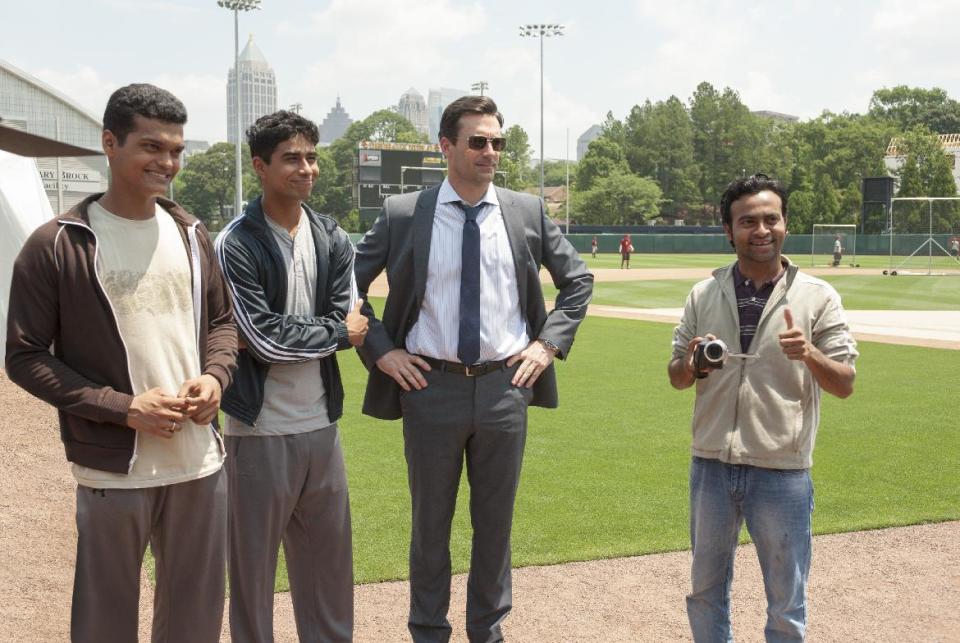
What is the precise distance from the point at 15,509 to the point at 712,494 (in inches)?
200

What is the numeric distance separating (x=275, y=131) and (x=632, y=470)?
499 centimetres

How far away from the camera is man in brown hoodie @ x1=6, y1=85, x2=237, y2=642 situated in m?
2.90

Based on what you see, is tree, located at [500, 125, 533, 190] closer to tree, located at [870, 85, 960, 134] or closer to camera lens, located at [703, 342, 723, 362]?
tree, located at [870, 85, 960, 134]

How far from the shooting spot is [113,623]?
301cm

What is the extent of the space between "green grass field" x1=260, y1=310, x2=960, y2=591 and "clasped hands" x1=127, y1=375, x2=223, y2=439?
2.50m

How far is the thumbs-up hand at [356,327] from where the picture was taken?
149 inches

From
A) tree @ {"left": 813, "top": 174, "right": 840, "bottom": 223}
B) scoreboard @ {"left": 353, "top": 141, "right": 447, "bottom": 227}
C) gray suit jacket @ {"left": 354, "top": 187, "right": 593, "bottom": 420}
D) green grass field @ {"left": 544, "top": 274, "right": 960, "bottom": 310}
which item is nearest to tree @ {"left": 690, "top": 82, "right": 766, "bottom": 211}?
tree @ {"left": 813, "top": 174, "right": 840, "bottom": 223}

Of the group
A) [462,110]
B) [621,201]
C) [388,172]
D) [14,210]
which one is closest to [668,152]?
[621,201]

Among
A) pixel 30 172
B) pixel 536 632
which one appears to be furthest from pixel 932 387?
pixel 30 172

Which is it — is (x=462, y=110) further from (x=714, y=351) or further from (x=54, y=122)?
(x=54, y=122)

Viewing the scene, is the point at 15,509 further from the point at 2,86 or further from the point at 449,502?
the point at 2,86

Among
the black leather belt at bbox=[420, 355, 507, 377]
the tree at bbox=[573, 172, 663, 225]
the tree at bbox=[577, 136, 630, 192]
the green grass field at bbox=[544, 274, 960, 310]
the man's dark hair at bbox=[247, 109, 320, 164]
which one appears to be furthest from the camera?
the tree at bbox=[577, 136, 630, 192]

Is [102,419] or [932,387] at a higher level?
[102,419]

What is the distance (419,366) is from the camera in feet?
13.0
